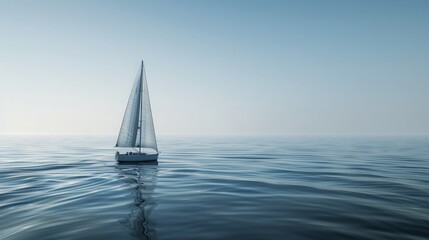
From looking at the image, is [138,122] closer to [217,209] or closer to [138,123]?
[138,123]

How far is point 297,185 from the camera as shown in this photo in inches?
888

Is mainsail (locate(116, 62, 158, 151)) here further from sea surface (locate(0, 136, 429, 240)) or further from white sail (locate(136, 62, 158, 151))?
sea surface (locate(0, 136, 429, 240))

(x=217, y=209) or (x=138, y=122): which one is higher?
(x=138, y=122)

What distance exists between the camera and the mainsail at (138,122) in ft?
139

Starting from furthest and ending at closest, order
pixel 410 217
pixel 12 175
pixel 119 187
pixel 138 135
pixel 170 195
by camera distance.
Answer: pixel 138 135 → pixel 12 175 → pixel 119 187 → pixel 170 195 → pixel 410 217

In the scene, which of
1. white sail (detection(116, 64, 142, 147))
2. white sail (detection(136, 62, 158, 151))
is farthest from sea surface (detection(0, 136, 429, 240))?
white sail (detection(136, 62, 158, 151))

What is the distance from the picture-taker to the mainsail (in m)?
42.2

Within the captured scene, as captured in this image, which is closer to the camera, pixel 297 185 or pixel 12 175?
pixel 297 185

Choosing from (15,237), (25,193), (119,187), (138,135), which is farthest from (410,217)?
(138,135)

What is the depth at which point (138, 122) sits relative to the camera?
139ft

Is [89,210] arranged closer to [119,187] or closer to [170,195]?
[170,195]

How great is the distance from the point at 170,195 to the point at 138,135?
83.8 feet

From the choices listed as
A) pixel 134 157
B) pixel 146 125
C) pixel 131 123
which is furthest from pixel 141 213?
pixel 131 123

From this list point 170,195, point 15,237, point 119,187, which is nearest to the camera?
point 15,237
